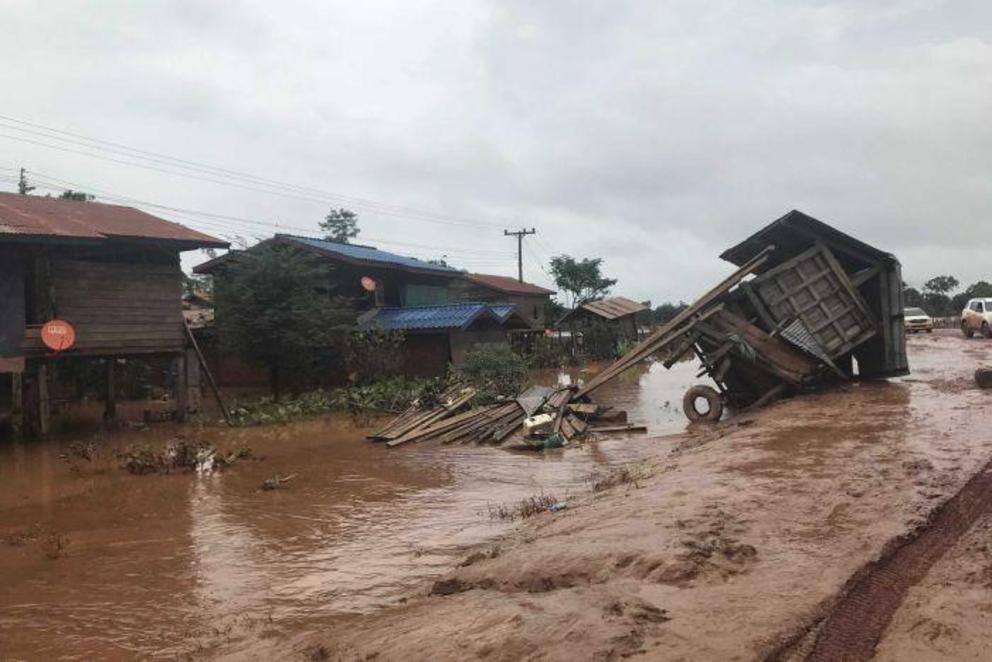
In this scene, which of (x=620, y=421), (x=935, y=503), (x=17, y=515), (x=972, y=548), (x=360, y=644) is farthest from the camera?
(x=620, y=421)

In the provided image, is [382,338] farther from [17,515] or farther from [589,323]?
[589,323]

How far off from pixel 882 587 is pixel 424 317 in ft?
71.1

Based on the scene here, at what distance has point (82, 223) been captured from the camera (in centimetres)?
1548

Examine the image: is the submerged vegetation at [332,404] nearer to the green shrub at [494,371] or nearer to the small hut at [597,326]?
the green shrub at [494,371]

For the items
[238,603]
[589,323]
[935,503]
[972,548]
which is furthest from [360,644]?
[589,323]

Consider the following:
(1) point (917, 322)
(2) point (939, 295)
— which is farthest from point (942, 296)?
(1) point (917, 322)

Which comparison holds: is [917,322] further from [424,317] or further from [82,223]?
[82,223]

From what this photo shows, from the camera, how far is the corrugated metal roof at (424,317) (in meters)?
24.1

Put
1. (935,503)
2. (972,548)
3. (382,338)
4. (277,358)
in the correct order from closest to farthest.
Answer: (972,548) < (935,503) < (277,358) < (382,338)

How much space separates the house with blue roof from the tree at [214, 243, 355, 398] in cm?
163

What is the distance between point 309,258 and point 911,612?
68.5 feet

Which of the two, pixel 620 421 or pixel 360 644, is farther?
pixel 620 421

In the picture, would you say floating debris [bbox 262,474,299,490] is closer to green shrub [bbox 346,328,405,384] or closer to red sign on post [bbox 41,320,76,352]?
red sign on post [bbox 41,320,76,352]

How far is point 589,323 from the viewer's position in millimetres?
38406
